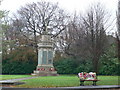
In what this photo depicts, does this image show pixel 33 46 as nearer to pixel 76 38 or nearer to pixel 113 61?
pixel 76 38

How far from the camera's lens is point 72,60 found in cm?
4509

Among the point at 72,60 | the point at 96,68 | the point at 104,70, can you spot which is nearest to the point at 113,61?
the point at 104,70

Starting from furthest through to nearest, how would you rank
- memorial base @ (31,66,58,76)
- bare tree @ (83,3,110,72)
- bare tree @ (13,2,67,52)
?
1. bare tree @ (13,2,67,52)
2. memorial base @ (31,66,58,76)
3. bare tree @ (83,3,110,72)

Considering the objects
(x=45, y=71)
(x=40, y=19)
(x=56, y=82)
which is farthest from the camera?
(x=40, y=19)

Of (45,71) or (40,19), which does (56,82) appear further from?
(40,19)

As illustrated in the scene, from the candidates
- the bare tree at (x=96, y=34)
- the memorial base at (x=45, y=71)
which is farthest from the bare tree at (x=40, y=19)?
the bare tree at (x=96, y=34)

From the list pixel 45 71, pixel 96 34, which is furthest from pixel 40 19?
pixel 96 34

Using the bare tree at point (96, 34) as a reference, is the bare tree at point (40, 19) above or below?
above

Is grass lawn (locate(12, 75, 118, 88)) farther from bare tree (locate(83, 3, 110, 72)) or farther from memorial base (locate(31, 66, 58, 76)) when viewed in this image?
memorial base (locate(31, 66, 58, 76))

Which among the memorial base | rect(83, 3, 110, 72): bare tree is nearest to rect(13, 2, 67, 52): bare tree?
the memorial base

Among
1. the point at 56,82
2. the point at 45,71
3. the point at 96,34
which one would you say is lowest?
the point at 56,82

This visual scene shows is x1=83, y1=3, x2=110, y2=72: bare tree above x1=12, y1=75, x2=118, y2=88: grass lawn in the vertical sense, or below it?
above

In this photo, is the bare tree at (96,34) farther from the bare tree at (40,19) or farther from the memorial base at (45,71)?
the bare tree at (40,19)

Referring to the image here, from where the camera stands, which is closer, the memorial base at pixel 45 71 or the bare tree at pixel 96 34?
the bare tree at pixel 96 34
